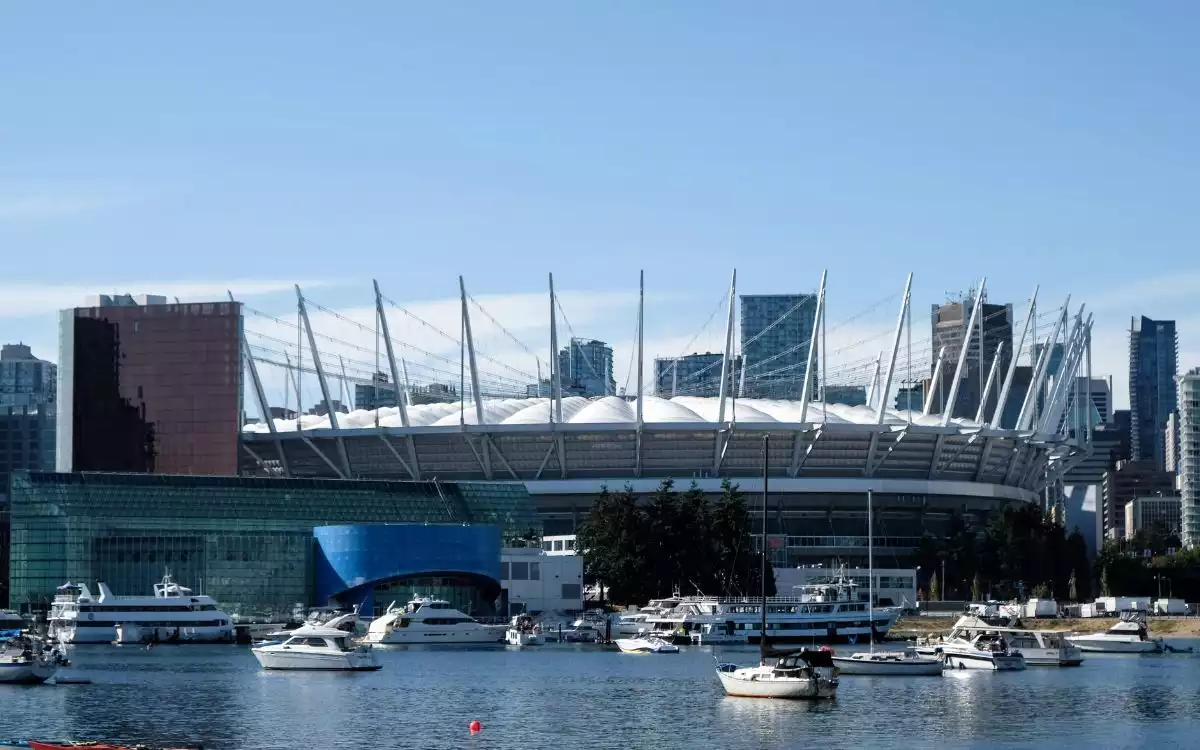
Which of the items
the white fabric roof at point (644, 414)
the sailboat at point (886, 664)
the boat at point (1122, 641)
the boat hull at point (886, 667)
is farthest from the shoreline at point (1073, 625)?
the boat hull at point (886, 667)

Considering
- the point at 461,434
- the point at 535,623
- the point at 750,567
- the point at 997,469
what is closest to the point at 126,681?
the point at 535,623

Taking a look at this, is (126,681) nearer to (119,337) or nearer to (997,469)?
(119,337)

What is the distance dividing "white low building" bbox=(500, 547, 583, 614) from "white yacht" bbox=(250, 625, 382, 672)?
44.7 meters

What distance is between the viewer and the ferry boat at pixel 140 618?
13350cm

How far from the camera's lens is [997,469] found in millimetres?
198375

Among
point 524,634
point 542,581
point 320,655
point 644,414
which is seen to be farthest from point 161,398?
point 320,655

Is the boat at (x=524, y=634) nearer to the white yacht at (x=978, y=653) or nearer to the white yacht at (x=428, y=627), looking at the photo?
the white yacht at (x=428, y=627)

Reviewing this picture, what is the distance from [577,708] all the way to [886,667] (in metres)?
23.6

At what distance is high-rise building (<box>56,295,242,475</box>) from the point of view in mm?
182500

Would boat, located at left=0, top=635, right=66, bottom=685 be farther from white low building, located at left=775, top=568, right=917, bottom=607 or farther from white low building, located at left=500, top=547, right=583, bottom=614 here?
white low building, located at left=775, top=568, right=917, bottom=607

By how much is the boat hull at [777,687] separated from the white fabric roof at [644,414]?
293ft

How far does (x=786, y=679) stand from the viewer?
284 feet

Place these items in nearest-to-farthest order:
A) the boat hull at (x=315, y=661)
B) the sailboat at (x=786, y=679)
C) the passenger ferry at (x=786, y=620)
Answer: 1. the sailboat at (x=786, y=679)
2. the boat hull at (x=315, y=661)
3. the passenger ferry at (x=786, y=620)

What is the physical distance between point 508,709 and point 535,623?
176ft
